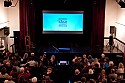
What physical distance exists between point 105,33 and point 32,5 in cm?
518

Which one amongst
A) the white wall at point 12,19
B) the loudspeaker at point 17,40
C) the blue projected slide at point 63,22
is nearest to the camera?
the loudspeaker at point 17,40

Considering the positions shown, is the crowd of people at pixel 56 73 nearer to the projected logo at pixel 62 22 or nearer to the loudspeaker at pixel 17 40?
the loudspeaker at pixel 17 40

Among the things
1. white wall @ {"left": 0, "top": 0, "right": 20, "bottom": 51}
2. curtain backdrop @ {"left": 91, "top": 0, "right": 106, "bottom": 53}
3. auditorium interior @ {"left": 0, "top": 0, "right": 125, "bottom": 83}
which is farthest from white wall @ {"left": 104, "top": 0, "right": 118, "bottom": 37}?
white wall @ {"left": 0, "top": 0, "right": 20, "bottom": 51}

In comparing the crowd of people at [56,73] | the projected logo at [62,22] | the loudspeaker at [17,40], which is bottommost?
the crowd of people at [56,73]

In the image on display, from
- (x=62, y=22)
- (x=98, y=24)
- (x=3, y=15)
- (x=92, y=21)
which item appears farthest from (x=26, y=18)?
(x=98, y=24)

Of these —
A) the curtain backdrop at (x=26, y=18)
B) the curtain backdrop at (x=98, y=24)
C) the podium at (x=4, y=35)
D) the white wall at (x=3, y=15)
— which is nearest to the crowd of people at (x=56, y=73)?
the podium at (x=4, y=35)

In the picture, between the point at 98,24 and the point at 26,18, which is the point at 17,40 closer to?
the point at 26,18

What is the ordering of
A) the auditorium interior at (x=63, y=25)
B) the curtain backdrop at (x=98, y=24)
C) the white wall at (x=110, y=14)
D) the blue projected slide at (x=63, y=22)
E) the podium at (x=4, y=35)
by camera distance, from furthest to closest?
1. the blue projected slide at (x=63, y=22)
2. the white wall at (x=110, y=14)
3. the curtain backdrop at (x=98, y=24)
4. the auditorium interior at (x=63, y=25)
5. the podium at (x=4, y=35)

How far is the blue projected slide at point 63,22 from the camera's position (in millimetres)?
16953

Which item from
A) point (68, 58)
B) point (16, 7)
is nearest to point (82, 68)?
point (68, 58)

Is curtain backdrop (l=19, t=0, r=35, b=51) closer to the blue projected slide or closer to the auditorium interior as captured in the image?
the auditorium interior

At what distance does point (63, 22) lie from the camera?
17016 mm

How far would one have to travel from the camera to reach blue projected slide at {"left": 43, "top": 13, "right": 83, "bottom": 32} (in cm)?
1695

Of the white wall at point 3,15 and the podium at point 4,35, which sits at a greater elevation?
the white wall at point 3,15
